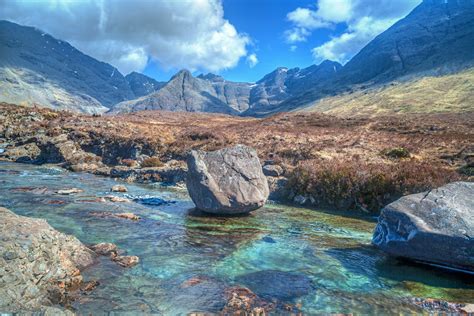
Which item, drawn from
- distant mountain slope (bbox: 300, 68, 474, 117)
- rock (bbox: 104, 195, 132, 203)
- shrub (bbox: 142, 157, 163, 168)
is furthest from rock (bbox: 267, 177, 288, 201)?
distant mountain slope (bbox: 300, 68, 474, 117)

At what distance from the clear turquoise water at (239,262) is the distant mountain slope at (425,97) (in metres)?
81.7

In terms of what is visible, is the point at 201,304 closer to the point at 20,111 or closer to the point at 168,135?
the point at 168,135

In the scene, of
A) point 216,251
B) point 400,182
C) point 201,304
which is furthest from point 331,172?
point 201,304

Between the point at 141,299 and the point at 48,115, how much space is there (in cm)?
5511

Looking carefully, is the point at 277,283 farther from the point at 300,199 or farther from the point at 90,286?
the point at 300,199

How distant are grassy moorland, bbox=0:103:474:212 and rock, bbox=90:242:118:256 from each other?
517 inches

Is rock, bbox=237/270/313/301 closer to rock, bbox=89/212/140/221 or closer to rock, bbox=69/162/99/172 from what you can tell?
rock, bbox=89/212/140/221

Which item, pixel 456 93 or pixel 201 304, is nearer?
pixel 201 304

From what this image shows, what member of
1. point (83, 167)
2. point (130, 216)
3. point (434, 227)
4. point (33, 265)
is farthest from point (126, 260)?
point (83, 167)

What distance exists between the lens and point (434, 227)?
10.6 meters

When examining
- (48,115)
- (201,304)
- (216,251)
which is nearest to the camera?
(201,304)

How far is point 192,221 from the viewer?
639 inches

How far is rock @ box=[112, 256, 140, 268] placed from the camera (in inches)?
408

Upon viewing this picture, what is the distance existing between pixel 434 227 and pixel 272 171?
15795mm
